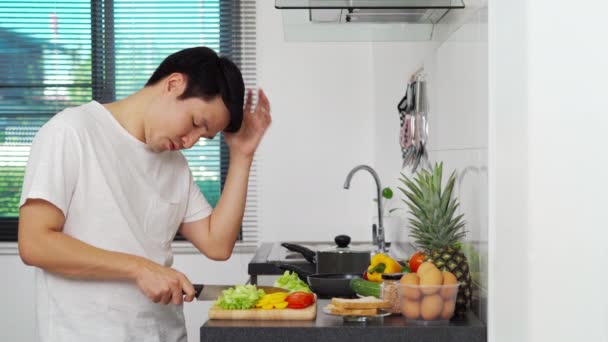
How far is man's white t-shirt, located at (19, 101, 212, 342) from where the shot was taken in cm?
163

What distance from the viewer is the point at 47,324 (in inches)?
66.8

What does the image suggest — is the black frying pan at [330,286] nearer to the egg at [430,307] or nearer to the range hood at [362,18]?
the egg at [430,307]

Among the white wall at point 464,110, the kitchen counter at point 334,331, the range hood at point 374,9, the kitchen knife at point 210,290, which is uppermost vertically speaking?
the range hood at point 374,9

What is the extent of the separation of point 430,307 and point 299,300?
0.28 m

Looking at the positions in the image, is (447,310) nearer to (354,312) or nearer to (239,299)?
(354,312)

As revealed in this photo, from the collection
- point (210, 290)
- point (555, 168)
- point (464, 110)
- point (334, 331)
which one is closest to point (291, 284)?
point (210, 290)

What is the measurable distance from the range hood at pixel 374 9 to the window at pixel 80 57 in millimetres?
1947

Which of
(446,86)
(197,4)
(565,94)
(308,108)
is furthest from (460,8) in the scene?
(197,4)

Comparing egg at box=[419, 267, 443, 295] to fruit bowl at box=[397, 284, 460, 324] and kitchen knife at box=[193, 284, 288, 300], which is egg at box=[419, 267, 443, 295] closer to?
fruit bowl at box=[397, 284, 460, 324]

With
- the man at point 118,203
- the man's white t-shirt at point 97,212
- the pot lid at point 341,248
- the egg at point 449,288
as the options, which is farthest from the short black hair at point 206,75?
the pot lid at point 341,248

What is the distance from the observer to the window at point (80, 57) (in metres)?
4.33

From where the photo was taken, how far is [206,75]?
1773 millimetres

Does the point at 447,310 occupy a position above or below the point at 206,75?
below

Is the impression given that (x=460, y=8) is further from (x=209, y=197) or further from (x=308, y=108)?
(x=209, y=197)
